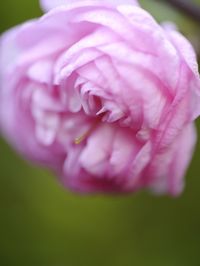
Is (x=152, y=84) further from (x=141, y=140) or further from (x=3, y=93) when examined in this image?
(x=3, y=93)

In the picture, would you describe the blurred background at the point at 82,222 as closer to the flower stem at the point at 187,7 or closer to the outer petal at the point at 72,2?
the flower stem at the point at 187,7

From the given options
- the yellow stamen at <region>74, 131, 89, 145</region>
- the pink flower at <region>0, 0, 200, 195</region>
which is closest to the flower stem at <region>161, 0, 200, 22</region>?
the pink flower at <region>0, 0, 200, 195</region>

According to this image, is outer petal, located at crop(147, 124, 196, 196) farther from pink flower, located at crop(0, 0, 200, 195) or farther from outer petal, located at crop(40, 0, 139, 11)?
outer petal, located at crop(40, 0, 139, 11)

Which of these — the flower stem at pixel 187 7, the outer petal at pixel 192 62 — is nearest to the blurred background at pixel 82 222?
the flower stem at pixel 187 7

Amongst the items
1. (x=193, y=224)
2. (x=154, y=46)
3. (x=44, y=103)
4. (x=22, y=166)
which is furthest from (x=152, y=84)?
(x=22, y=166)

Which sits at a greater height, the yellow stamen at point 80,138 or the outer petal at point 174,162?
the yellow stamen at point 80,138
